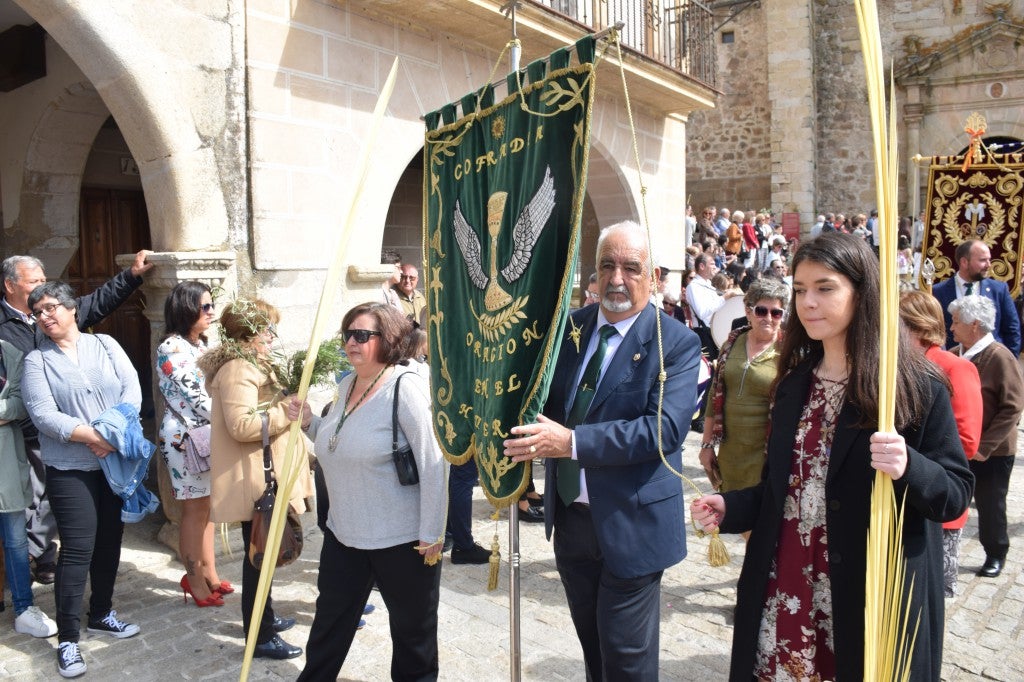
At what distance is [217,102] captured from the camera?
5.15m

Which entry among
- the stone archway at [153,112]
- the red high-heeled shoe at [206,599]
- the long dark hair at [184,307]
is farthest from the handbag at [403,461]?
the stone archway at [153,112]

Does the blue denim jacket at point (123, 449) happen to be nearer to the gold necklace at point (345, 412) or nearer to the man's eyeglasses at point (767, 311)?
the gold necklace at point (345, 412)

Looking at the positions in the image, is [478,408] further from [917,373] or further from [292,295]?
[292,295]

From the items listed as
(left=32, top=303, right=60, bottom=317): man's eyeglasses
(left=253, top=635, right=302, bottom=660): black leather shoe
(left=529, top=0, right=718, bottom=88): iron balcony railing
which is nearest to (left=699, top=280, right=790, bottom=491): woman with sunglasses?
(left=253, top=635, right=302, bottom=660): black leather shoe

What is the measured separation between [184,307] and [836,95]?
19.8 m

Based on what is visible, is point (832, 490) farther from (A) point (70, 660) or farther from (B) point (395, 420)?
(A) point (70, 660)

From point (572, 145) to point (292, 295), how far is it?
3.74 m

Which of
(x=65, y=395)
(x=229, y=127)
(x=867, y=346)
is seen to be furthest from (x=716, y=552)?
(x=229, y=127)

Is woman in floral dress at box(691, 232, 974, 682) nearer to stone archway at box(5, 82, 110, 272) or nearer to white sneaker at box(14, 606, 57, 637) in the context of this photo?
white sneaker at box(14, 606, 57, 637)

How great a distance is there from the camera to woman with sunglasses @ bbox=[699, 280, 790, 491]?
12.8 feet

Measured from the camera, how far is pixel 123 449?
3.86 meters

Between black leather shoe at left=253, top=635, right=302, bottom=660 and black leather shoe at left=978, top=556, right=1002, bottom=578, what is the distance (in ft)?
12.6

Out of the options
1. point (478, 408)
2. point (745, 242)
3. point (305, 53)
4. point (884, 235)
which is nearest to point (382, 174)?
point (305, 53)

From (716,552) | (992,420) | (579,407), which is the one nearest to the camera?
(579,407)
